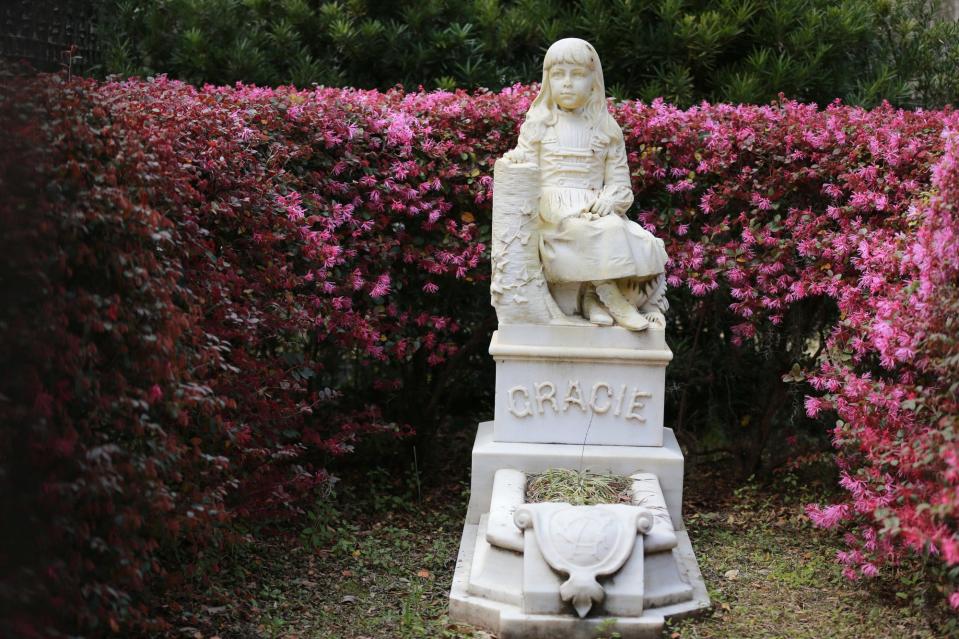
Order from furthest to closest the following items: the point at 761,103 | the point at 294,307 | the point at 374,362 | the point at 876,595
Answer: the point at 761,103 < the point at 374,362 < the point at 294,307 < the point at 876,595

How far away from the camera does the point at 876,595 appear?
16.8 feet

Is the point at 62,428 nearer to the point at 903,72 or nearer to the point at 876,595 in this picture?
the point at 876,595

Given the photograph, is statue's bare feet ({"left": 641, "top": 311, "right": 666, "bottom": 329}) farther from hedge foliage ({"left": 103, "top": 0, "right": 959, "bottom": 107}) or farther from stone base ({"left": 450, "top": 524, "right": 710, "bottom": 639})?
hedge foliage ({"left": 103, "top": 0, "right": 959, "bottom": 107})

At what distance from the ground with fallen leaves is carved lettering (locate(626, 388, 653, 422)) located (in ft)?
2.64

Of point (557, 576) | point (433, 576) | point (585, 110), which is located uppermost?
point (585, 110)

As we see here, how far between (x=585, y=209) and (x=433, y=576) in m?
1.95

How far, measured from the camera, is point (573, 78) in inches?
226

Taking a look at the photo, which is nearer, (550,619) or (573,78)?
(550,619)

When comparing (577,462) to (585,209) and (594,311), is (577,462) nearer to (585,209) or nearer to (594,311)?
(594,311)

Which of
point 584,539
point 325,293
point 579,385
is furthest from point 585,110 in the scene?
point 584,539

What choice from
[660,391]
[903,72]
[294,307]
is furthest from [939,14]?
[294,307]

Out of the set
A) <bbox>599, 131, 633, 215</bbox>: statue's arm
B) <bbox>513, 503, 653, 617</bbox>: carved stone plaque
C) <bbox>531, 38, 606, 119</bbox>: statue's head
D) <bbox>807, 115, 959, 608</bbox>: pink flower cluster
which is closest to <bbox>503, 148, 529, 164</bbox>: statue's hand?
<bbox>531, 38, 606, 119</bbox>: statue's head

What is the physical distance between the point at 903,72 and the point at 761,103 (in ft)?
4.26

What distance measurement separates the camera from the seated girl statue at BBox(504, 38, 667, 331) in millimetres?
5613
